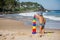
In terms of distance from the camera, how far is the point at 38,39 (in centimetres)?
730

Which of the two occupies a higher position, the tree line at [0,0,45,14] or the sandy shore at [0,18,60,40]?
the sandy shore at [0,18,60,40]

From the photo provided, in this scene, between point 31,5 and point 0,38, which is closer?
point 0,38

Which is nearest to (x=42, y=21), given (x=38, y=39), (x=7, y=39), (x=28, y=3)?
(x=38, y=39)

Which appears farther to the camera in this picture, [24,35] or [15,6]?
[15,6]

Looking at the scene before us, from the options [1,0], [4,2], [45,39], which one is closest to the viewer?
[45,39]

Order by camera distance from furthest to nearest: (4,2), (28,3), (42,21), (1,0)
→ (28,3) < (4,2) < (1,0) < (42,21)

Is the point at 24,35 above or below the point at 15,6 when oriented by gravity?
above

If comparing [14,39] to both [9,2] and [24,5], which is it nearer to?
[9,2]

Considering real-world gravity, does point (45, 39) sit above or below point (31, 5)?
above

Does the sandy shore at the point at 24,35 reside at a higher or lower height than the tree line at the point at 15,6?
higher

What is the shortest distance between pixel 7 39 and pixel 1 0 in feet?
153

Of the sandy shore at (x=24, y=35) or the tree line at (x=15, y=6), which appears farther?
the tree line at (x=15, y=6)

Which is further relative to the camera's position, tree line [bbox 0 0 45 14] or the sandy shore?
tree line [bbox 0 0 45 14]

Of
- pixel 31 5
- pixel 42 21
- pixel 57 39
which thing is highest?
pixel 42 21
